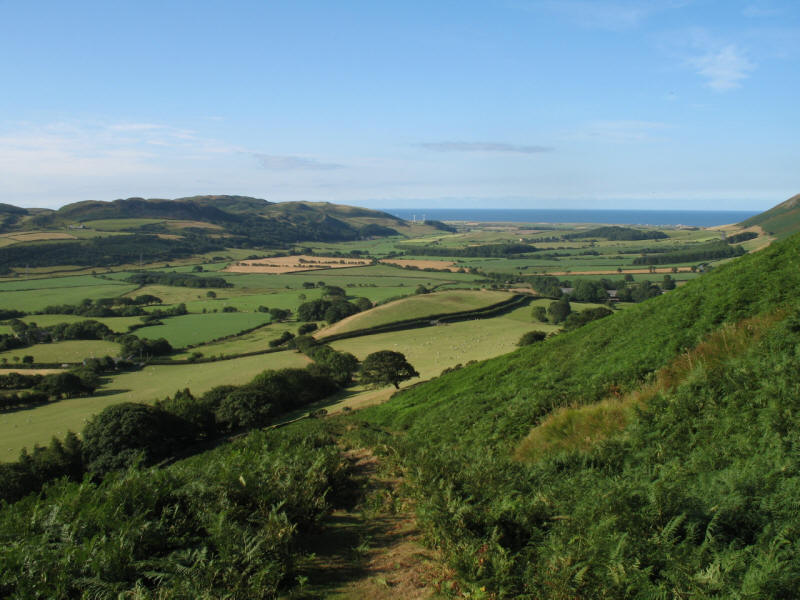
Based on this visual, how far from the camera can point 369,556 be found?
7.63 metres

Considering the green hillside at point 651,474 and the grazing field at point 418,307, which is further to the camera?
the grazing field at point 418,307

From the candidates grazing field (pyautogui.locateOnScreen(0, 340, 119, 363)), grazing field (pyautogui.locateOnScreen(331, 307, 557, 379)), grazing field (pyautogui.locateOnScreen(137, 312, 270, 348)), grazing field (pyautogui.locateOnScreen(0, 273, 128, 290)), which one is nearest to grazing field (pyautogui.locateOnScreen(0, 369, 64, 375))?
grazing field (pyautogui.locateOnScreen(0, 340, 119, 363))

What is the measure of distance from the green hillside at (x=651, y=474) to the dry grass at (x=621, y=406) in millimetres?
79

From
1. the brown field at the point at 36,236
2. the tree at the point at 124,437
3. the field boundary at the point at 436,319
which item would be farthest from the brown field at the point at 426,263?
the tree at the point at 124,437

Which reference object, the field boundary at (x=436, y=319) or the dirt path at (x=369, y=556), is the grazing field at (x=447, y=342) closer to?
the field boundary at (x=436, y=319)

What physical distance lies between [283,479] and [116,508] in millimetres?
2774

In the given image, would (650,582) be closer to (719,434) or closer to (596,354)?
(719,434)

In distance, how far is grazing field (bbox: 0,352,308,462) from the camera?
138ft

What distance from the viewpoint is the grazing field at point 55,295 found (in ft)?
338

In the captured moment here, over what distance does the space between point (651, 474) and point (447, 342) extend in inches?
2570

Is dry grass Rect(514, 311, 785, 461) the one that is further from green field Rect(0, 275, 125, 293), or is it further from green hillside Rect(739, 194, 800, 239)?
green hillside Rect(739, 194, 800, 239)

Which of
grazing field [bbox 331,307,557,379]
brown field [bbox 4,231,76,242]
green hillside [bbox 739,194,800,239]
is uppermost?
green hillside [bbox 739,194,800,239]

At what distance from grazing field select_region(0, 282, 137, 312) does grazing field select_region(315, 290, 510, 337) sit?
211ft

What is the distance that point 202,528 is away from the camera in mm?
7895
